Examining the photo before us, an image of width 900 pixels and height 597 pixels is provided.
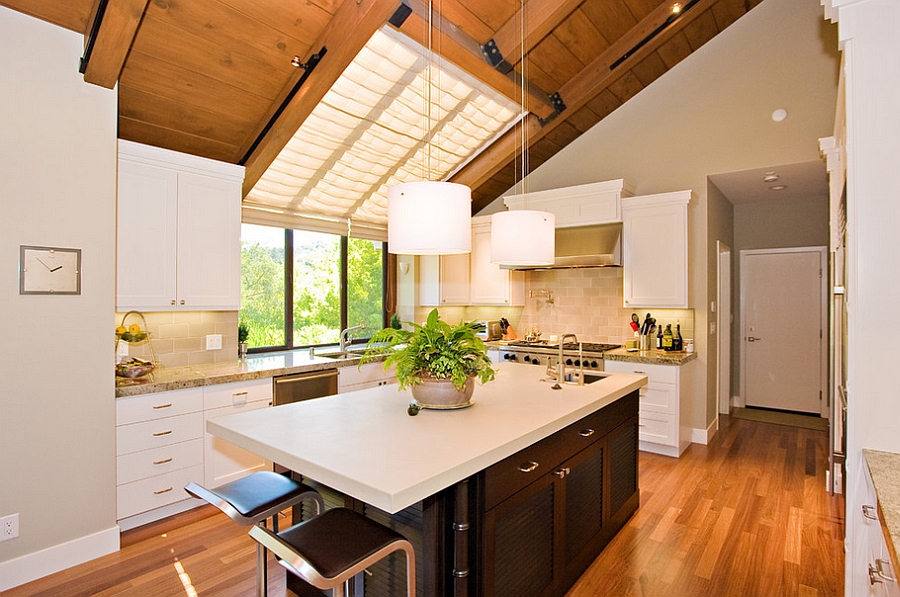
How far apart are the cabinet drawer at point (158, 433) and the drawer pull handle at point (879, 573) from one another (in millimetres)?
3238

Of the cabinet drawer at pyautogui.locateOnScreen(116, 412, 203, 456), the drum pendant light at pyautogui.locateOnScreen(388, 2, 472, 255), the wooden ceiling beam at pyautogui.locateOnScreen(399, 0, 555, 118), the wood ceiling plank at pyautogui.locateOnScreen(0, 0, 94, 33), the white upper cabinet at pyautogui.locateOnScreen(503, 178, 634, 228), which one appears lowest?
the cabinet drawer at pyautogui.locateOnScreen(116, 412, 203, 456)

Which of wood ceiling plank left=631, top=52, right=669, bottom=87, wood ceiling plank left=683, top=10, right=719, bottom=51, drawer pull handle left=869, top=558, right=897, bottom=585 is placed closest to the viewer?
drawer pull handle left=869, top=558, right=897, bottom=585

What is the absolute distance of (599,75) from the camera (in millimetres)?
4508

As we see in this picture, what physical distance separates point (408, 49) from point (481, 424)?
2896 mm

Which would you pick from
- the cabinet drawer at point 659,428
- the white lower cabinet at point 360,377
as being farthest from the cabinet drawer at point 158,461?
the cabinet drawer at point 659,428

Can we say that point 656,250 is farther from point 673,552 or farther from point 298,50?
point 298,50

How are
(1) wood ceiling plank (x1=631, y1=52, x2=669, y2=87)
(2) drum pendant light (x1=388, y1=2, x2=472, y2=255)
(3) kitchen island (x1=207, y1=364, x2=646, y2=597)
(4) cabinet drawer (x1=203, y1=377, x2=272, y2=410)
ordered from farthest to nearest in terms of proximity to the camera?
A: (1) wood ceiling plank (x1=631, y1=52, x2=669, y2=87), (4) cabinet drawer (x1=203, y1=377, x2=272, y2=410), (2) drum pendant light (x1=388, y1=2, x2=472, y2=255), (3) kitchen island (x1=207, y1=364, x2=646, y2=597)

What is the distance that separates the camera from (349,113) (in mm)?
3916

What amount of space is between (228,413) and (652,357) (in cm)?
342

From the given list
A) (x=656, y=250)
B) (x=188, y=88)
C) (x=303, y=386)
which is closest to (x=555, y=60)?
(x=656, y=250)

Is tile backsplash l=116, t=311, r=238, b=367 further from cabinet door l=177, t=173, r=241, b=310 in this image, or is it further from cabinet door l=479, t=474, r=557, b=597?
cabinet door l=479, t=474, r=557, b=597

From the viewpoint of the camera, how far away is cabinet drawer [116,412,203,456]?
2.74 meters

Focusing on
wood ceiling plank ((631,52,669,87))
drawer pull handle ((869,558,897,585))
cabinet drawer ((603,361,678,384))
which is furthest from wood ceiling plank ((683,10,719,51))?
drawer pull handle ((869,558,897,585))

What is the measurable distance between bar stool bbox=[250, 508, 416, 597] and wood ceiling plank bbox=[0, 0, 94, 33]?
2630 mm
